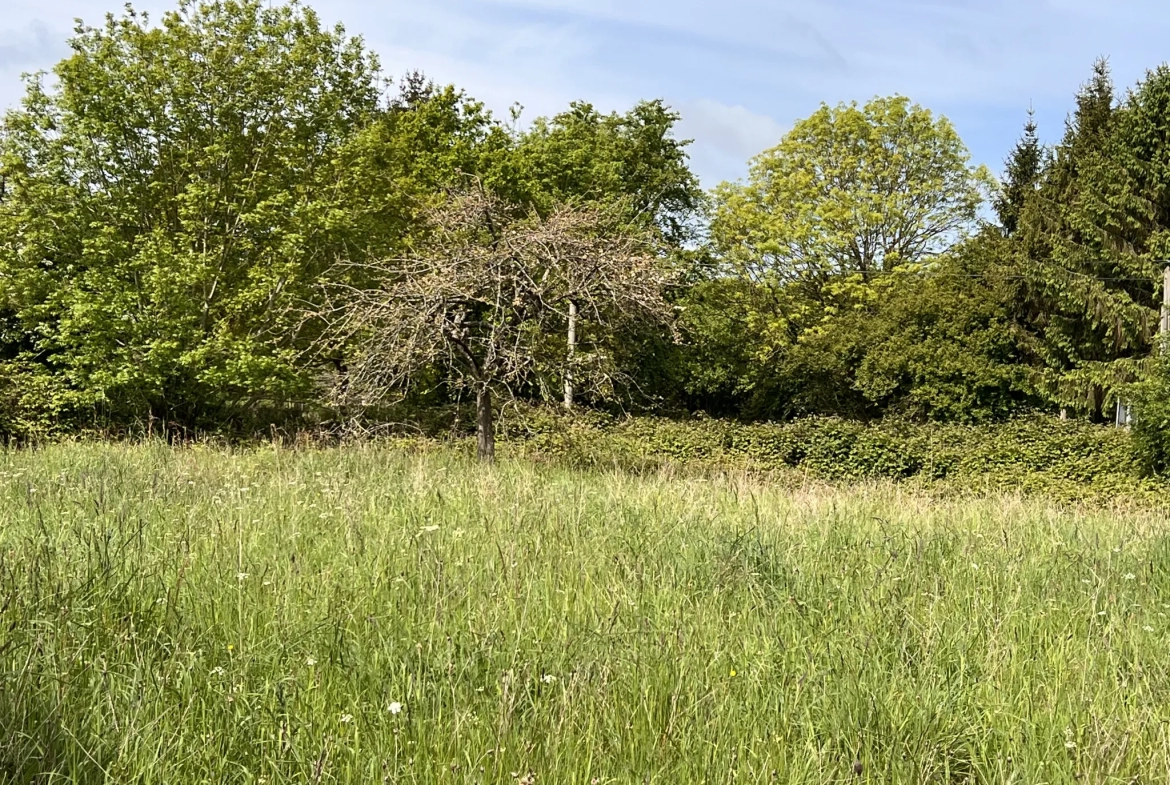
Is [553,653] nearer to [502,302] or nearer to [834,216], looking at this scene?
[502,302]

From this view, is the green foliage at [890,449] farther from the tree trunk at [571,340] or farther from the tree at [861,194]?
the tree at [861,194]

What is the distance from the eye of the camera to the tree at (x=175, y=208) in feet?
42.3

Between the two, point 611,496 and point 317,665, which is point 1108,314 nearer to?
point 611,496

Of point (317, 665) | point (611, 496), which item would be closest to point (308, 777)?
point (317, 665)

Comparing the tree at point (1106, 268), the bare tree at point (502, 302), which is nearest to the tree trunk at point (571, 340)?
the bare tree at point (502, 302)


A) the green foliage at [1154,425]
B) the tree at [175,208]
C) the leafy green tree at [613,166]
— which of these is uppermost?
the leafy green tree at [613,166]

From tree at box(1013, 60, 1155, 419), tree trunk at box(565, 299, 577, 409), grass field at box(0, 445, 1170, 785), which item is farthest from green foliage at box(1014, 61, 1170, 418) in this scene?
grass field at box(0, 445, 1170, 785)

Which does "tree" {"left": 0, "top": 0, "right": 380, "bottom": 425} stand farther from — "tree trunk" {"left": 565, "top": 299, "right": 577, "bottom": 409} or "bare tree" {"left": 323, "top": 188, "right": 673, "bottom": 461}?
"tree trunk" {"left": 565, "top": 299, "right": 577, "bottom": 409}

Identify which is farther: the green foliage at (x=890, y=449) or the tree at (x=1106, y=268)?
the tree at (x=1106, y=268)

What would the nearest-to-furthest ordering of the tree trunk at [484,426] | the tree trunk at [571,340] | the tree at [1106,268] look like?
1. the tree trunk at [571,340]
2. the tree trunk at [484,426]
3. the tree at [1106,268]

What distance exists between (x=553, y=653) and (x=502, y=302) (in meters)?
7.43

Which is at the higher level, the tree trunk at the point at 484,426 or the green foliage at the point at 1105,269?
the green foliage at the point at 1105,269

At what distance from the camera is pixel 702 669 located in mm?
2777

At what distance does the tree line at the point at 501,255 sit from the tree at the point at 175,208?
55 millimetres
